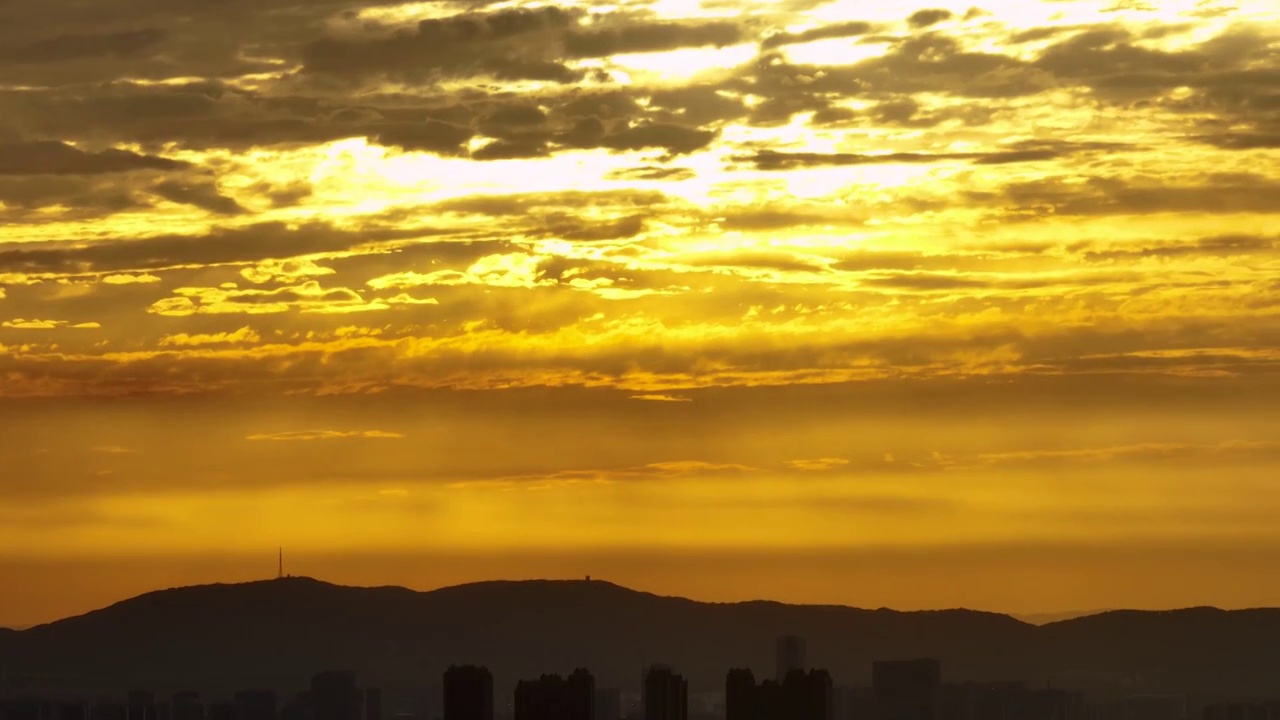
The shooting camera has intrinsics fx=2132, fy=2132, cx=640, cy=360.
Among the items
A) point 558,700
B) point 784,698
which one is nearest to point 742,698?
point 784,698

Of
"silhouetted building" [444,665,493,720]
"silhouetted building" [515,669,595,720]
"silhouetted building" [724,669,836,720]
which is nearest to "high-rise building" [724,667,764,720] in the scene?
"silhouetted building" [724,669,836,720]

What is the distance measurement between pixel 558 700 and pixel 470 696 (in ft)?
25.9

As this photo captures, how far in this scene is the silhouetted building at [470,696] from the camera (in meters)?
181

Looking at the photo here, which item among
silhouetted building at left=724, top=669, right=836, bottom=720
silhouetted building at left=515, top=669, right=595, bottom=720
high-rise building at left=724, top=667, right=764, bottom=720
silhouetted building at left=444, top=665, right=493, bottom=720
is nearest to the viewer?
silhouetted building at left=515, top=669, right=595, bottom=720

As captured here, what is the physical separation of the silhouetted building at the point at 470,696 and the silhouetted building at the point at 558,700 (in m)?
2.75

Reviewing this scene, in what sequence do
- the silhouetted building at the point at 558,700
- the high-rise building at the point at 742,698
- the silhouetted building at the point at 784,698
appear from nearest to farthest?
the silhouetted building at the point at 558,700, the silhouetted building at the point at 784,698, the high-rise building at the point at 742,698

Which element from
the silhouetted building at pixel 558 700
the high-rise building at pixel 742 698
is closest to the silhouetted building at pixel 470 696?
the silhouetted building at pixel 558 700

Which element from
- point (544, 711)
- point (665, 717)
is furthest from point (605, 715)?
point (544, 711)

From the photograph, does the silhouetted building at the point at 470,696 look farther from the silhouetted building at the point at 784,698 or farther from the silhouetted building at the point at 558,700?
the silhouetted building at the point at 784,698

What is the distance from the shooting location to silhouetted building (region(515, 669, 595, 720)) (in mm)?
177375

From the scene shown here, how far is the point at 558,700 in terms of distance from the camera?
7372 inches

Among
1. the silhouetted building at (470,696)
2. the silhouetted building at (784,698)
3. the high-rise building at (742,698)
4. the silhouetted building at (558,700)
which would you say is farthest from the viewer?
the high-rise building at (742,698)

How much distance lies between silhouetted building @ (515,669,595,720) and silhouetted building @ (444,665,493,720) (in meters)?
2.75

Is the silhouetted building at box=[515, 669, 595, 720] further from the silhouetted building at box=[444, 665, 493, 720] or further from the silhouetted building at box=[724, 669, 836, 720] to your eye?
the silhouetted building at box=[724, 669, 836, 720]
